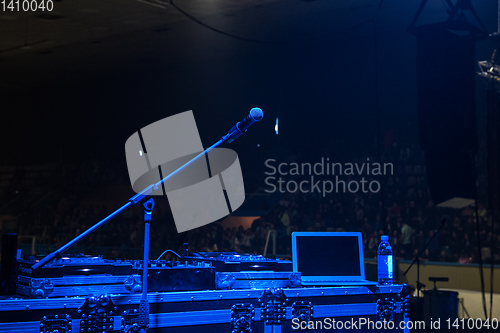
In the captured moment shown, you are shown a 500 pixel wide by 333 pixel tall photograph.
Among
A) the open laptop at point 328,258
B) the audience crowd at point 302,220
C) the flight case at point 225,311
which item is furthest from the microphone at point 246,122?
the audience crowd at point 302,220

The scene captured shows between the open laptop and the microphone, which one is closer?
the microphone

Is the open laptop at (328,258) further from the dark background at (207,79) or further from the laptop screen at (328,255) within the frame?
the dark background at (207,79)

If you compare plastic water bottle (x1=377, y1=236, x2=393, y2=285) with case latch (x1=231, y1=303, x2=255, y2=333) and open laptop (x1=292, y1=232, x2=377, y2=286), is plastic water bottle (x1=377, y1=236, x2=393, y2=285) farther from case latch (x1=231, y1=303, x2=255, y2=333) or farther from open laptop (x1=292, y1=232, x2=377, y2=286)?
case latch (x1=231, y1=303, x2=255, y2=333)

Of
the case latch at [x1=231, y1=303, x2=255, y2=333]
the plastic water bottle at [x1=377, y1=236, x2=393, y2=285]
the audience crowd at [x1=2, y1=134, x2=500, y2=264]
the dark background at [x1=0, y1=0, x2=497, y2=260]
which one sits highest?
the dark background at [x1=0, y1=0, x2=497, y2=260]

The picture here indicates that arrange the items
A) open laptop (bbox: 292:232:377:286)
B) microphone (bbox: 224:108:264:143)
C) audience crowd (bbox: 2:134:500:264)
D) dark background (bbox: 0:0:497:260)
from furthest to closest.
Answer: dark background (bbox: 0:0:497:260), audience crowd (bbox: 2:134:500:264), open laptop (bbox: 292:232:377:286), microphone (bbox: 224:108:264:143)

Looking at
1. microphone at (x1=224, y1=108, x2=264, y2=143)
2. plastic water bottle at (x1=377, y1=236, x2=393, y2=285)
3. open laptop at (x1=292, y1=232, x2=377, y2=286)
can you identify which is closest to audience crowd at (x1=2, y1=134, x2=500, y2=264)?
plastic water bottle at (x1=377, y1=236, x2=393, y2=285)

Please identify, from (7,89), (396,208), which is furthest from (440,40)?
(7,89)

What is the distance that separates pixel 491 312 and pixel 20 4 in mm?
7119

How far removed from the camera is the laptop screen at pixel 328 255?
2711mm

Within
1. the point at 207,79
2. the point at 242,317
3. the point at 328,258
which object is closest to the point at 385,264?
the point at 328,258

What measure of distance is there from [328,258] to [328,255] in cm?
2

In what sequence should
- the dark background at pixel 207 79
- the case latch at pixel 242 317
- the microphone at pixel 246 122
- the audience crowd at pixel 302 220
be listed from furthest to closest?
the dark background at pixel 207 79 → the audience crowd at pixel 302 220 → the case latch at pixel 242 317 → the microphone at pixel 246 122

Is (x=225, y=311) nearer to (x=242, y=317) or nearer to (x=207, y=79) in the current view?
(x=242, y=317)

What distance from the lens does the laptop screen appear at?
8.89ft
